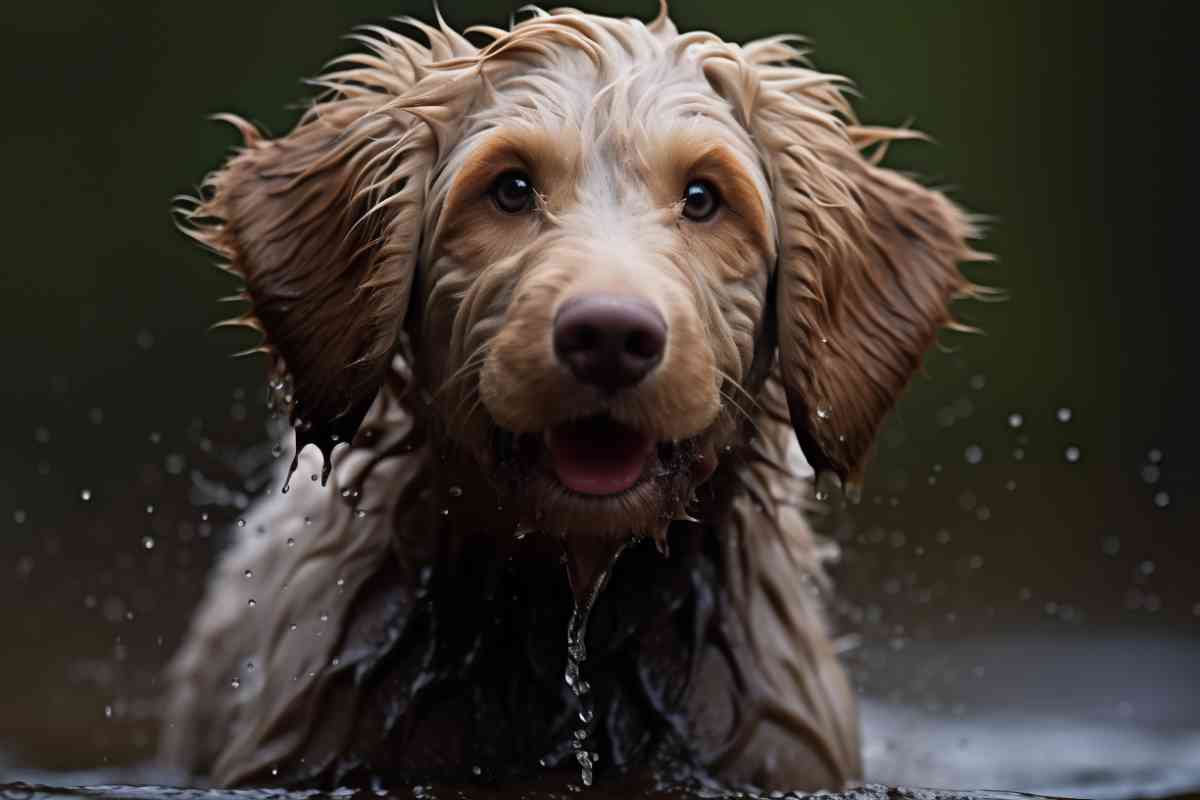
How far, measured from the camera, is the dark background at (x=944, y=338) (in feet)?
31.0

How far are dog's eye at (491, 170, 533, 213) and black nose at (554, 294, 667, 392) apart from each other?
0.49m

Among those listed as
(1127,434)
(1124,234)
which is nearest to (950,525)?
(1127,434)

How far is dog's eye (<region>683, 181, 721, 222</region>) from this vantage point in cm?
403

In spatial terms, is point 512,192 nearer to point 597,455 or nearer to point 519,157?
point 519,157

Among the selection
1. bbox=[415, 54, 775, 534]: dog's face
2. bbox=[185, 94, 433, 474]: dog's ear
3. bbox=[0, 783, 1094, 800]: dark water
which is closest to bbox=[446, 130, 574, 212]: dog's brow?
bbox=[415, 54, 775, 534]: dog's face

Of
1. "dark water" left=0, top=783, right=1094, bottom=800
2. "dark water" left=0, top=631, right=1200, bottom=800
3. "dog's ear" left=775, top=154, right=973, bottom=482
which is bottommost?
"dark water" left=0, top=631, right=1200, bottom=800

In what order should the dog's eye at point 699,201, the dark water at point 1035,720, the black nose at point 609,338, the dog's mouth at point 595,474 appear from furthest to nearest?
the dark water at point 1035,720, the dog's eye at point 699,201, the dog's mouth at point 595,474, the black nose at point 609,338

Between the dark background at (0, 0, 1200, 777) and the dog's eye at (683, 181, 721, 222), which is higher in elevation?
the dog's eye at (683, 181, 721, 222)

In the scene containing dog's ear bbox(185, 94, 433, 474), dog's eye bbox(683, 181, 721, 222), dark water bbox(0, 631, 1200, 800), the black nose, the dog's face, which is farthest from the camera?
dark water bbox(0, 631, 1200, 800)

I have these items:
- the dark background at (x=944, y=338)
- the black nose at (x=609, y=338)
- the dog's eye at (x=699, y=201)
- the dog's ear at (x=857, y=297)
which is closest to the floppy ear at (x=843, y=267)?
the dog's ear at (x=857, y=297)

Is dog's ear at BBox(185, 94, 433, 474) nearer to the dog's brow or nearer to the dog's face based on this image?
the dog's face

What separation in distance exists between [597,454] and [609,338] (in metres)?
0.36

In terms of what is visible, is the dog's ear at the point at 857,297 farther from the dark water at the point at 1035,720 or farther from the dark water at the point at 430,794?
the dark water at the point at 1035,720

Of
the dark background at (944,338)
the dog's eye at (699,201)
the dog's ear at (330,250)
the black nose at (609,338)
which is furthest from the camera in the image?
the dark background at (944,338)
